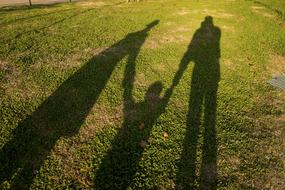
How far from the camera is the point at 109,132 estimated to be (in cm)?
568

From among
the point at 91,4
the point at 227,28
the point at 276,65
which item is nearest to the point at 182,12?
the point at 227,28

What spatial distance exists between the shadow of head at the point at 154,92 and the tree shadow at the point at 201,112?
1.48 ft

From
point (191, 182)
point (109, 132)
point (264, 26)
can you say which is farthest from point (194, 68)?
point (264, 26)

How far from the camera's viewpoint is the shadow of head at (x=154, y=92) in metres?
6.80

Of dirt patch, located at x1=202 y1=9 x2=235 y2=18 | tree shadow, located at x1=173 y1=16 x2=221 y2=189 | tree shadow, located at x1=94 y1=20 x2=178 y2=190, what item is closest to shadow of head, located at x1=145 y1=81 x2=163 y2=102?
tree shadow, located at x1=94 y1=20 x2=178 y2=190

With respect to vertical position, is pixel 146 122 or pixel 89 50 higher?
pixel 89 50

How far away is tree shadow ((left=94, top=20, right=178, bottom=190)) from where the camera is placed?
4.73 metres

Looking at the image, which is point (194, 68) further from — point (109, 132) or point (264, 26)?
point (264, 26)

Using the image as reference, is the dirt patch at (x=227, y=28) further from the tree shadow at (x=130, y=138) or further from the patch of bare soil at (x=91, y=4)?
the patch of bare soil at (x=91, y=4)

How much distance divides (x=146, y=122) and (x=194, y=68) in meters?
2.97

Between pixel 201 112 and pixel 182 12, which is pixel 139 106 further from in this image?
pixel 182 12

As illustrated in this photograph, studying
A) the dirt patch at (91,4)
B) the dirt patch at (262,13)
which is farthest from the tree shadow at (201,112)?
the dirt patch at (91,4)

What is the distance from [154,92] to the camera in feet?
23.1

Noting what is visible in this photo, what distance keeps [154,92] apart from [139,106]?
76cm
